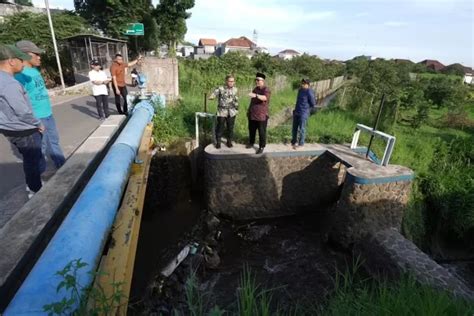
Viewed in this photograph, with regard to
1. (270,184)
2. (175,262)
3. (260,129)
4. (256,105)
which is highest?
(256,105)

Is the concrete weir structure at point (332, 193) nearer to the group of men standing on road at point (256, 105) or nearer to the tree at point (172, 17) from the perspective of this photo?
the group of men standing on road at point (256, 105)

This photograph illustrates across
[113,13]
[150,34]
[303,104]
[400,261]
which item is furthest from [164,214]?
[150,34]

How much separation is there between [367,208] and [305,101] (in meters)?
2.60

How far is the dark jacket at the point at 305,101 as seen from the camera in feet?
18.4

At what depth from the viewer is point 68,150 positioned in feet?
15.3

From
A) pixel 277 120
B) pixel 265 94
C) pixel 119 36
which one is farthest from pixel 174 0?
pixel 265 94

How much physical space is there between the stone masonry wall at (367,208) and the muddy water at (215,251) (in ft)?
1.75

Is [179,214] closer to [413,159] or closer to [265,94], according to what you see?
[265,94]

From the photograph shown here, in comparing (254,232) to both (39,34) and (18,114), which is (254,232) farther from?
(39,34)

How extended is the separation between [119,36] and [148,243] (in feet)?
78.9

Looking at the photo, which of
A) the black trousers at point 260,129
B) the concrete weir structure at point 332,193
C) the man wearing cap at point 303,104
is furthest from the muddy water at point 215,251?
the man wearing cap at point 303,104

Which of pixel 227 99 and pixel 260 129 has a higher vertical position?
pixel 227 99

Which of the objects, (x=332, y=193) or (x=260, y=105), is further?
(x=332, y=193)

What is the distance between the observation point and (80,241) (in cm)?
180
